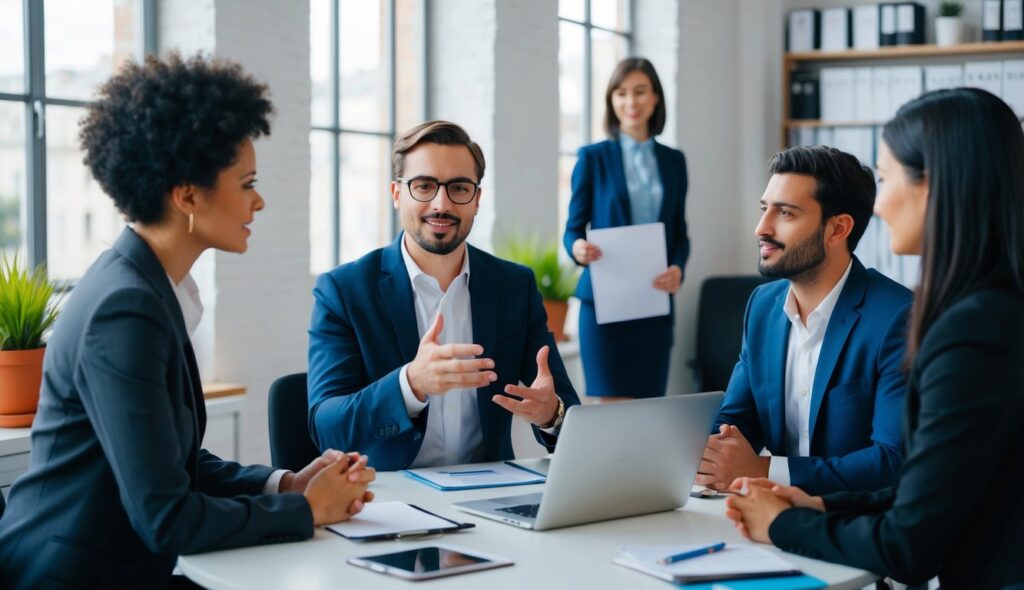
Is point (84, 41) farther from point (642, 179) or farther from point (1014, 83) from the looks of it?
point (1014, 83)

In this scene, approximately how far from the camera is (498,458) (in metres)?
2.56

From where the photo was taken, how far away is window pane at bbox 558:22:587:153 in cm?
590

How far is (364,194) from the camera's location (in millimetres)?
4871

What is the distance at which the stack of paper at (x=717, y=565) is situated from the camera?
157 centimetres

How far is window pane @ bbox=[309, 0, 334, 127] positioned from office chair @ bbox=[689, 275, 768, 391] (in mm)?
2631

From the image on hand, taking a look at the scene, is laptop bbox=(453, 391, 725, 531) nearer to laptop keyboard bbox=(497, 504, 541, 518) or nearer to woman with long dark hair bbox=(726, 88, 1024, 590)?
laptop keyboard bbox=(497, 504, 541, 518)

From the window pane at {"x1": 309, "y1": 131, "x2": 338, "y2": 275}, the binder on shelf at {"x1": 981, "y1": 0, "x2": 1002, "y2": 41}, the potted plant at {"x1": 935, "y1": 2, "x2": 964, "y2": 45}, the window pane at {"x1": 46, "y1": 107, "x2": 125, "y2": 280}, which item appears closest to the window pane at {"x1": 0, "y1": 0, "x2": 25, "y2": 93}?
the window pane at {"x1": 46, "y1": 107, "x2": 125, "y2": 280}

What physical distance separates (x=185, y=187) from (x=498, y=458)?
1.05 meters

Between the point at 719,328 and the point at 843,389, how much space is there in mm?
4002

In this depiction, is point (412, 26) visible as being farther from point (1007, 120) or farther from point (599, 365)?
point (1007, 120)

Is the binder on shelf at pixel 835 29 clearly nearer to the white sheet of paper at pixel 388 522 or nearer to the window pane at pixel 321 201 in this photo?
the window pane at pixel 321 201

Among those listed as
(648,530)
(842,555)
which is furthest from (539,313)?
(842,555)

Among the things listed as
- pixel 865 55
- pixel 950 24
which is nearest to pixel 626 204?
pixel 865 55

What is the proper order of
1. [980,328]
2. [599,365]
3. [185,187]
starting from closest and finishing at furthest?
[980,328] < [185,187] < [599,365]
